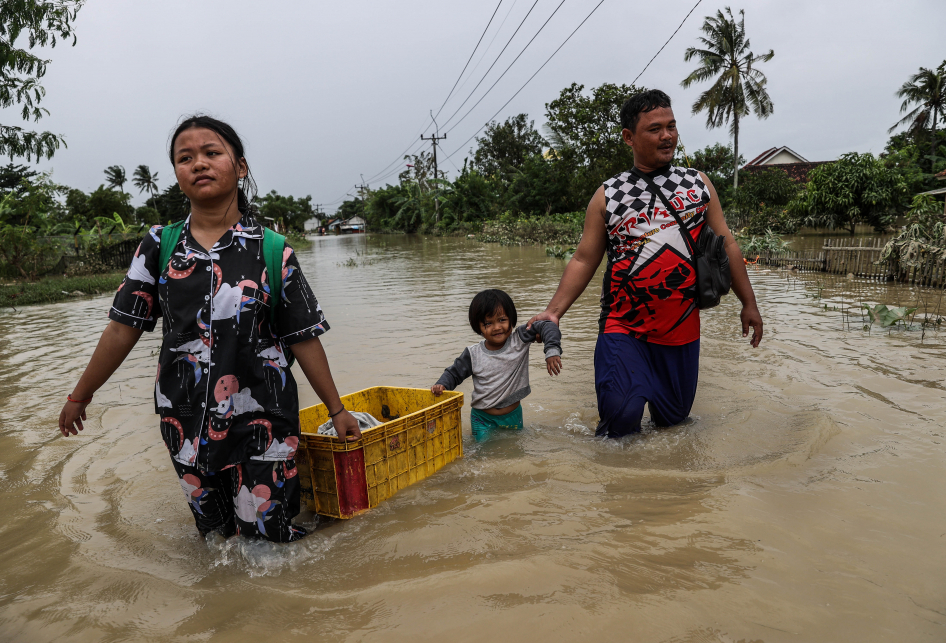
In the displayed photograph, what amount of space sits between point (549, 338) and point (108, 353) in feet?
6.54

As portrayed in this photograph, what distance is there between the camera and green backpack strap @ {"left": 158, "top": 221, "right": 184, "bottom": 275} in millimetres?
2283

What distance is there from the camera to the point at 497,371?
142 inches

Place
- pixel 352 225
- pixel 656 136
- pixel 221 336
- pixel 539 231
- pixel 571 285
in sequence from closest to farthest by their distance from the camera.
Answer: pixel 221 336
pixel 656 136
pixel 571 285
pixel 539 231
pixel 352 225

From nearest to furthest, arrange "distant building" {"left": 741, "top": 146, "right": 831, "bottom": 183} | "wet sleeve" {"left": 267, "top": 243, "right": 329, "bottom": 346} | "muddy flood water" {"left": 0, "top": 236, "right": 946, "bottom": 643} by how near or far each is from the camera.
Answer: "muddy flood water" {"left": 0, "top": 236, "right": 946, "bottom": 643} < "wet sleeve" {"left": 267, "top": 243, "right": 329, "bottom": 346} < "distant building" {"left": 741, "top": 146, "right": 831, "bottom": 183}

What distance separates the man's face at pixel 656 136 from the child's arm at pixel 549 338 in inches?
38.5

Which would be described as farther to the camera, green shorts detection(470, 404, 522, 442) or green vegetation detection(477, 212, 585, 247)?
green vegetation detection(477, 212, 585, 247)

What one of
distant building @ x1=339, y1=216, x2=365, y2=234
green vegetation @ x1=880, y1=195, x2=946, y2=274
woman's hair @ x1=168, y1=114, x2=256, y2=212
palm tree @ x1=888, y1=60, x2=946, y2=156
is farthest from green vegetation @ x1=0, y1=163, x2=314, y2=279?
distant building @ x1=339, y1=216, x2=365, y2=234

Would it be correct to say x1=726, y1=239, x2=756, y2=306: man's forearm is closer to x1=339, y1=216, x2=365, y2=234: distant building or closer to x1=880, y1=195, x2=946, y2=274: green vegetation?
x1=880, y1=195, x2=946, y2=274: green vegetation

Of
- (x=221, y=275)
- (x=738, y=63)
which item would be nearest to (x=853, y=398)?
(x=221, y=275)

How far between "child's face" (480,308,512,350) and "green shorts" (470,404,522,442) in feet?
1.51

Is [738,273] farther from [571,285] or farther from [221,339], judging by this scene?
[221,339]

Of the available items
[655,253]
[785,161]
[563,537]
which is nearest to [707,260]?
[655,253]

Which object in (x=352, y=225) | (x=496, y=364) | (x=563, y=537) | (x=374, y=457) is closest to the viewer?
(x=563, y=537)

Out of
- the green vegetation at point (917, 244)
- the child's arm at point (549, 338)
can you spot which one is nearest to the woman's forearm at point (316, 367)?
the child's arm at point (549, 338)
